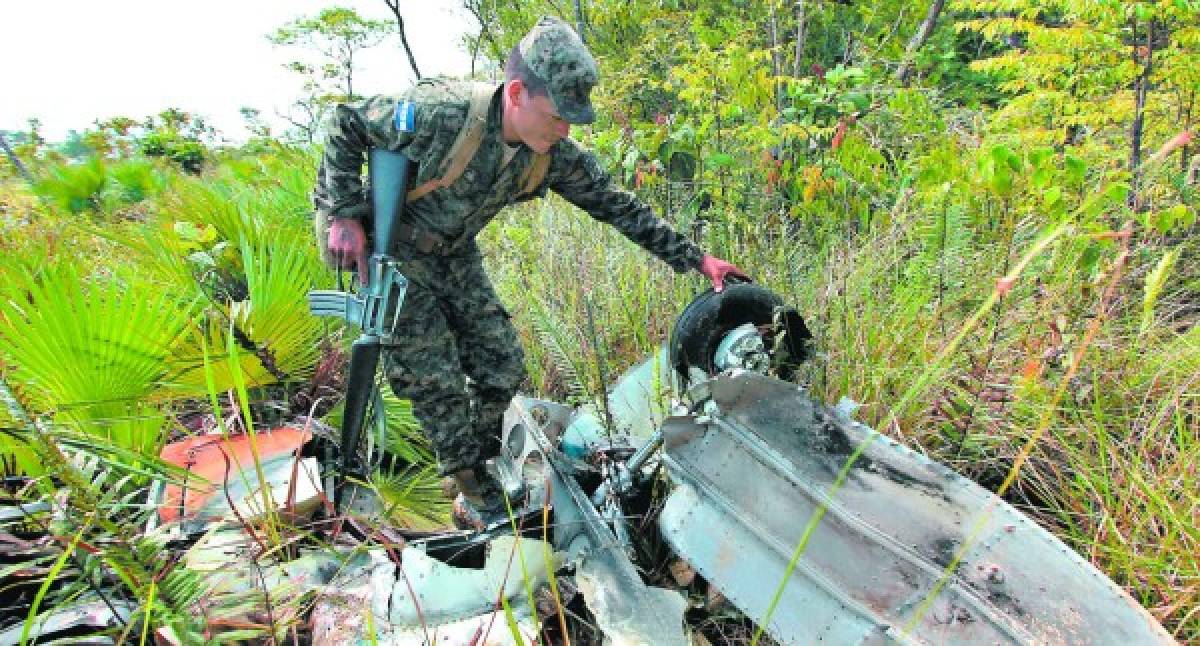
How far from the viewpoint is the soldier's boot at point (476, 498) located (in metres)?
2.80

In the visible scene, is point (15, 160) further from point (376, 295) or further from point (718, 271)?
point (718, 271)

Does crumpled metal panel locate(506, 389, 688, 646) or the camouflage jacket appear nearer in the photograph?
crumpled metal panel locate(506, 389, 688, 646)

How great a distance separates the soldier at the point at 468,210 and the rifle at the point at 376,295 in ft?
0.24

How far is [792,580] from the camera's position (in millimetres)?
1532

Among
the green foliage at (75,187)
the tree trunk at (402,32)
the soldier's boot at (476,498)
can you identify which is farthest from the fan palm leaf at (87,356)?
the tree trunk at (402,32)

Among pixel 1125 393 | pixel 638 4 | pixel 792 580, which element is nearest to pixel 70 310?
pixel 792 580

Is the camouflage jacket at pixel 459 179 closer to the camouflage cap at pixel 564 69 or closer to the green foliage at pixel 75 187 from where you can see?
the camouflage cap at pixel 564 69

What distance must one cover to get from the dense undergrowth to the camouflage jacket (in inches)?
22.0

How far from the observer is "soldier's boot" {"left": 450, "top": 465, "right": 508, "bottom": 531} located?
2803 mm

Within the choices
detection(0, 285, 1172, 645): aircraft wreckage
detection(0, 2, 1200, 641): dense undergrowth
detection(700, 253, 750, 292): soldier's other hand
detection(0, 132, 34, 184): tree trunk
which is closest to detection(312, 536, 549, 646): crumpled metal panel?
detection(0, 285, 1172, 645): aircraft wreckage

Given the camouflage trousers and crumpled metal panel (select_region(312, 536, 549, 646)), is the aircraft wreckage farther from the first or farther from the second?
the camouflage trousers

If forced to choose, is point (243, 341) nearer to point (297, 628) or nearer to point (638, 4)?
point (297, 628)

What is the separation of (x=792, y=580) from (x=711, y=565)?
194mm

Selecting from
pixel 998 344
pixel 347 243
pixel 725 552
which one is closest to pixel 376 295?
pixel 347 243
